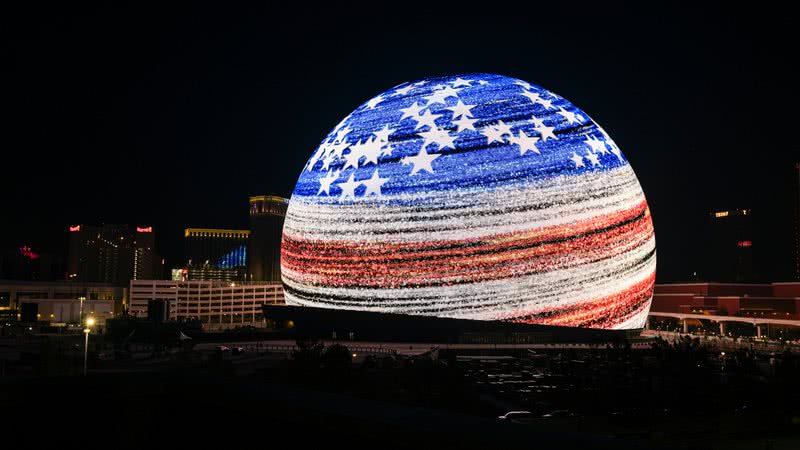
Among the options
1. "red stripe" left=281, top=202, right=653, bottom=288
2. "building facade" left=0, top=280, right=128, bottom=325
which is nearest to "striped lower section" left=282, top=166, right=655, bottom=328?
"red stripe" left=281, top=202, right=653, bottom=288

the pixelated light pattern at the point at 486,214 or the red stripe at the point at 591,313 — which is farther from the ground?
the pixelated light pattern at the point at 486,214

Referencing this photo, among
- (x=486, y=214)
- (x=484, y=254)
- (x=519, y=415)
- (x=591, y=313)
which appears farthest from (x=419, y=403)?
(x=591, y=313)

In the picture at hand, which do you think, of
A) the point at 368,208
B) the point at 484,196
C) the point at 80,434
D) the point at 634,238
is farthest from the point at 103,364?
the point at 634,238

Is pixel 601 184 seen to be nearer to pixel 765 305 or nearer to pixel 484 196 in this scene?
pixel 484 196

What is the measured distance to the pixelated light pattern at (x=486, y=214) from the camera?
25766 mm

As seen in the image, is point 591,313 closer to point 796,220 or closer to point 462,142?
point 462,142

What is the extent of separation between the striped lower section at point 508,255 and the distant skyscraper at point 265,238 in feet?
376

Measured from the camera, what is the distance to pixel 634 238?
27828 millimetres

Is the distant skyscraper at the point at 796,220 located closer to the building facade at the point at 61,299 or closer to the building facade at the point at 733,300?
the building facade at the point at 733,300

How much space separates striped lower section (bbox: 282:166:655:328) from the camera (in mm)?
25688

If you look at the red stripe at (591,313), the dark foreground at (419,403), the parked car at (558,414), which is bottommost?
the parked car at (558,414)

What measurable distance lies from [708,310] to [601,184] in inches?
1235

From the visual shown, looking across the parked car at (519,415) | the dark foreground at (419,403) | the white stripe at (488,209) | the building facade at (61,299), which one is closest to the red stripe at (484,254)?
the white stripe at (488,209)

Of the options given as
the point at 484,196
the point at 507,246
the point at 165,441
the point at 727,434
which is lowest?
the point at 727,434
